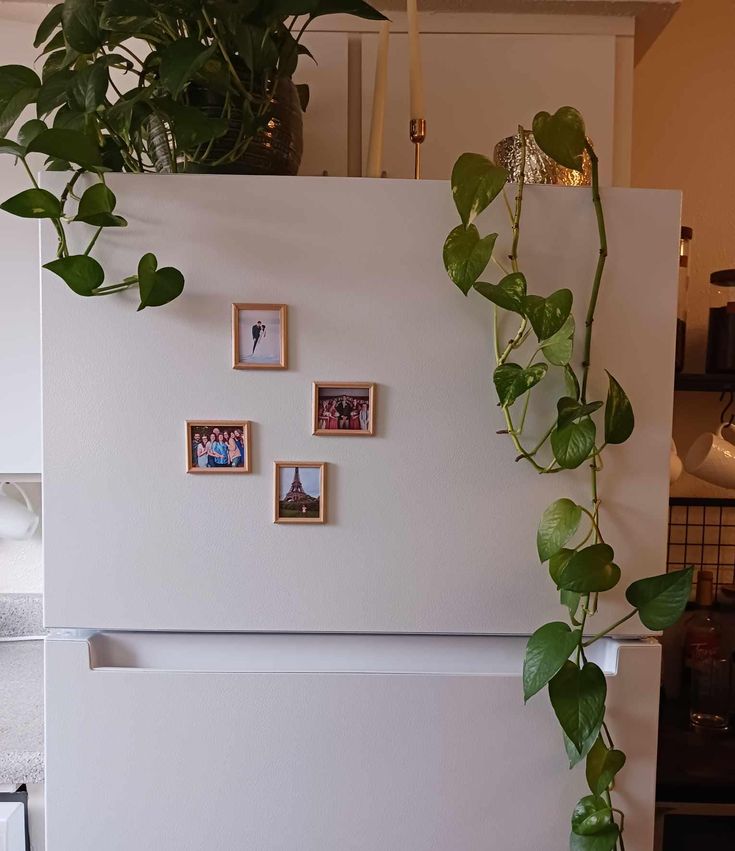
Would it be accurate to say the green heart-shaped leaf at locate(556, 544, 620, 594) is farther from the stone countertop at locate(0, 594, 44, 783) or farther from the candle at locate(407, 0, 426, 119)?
the stone countertop at locate(0, 594, 44, 783)

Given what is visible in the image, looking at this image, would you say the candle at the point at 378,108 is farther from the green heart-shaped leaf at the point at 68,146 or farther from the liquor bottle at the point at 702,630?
the liquor bottle at the point at 702,630

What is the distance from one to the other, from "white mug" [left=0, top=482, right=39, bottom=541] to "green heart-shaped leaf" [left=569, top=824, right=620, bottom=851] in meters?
1.04

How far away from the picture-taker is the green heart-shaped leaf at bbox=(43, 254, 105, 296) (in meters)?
0.67

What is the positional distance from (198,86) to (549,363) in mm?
510

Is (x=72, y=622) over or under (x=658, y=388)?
under

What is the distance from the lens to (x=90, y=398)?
28.2 inches

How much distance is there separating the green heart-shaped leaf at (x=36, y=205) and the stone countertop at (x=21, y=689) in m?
0.73

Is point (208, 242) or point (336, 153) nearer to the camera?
point (208, 242)

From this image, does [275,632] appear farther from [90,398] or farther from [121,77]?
[121,77]

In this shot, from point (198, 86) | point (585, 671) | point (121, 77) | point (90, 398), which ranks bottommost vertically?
point (585, 671)

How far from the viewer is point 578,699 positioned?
688 mm

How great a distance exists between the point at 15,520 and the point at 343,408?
836mm

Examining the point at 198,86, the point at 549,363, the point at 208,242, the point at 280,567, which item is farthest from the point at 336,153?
the point at 280,567

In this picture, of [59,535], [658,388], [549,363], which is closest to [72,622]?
[59,535]
